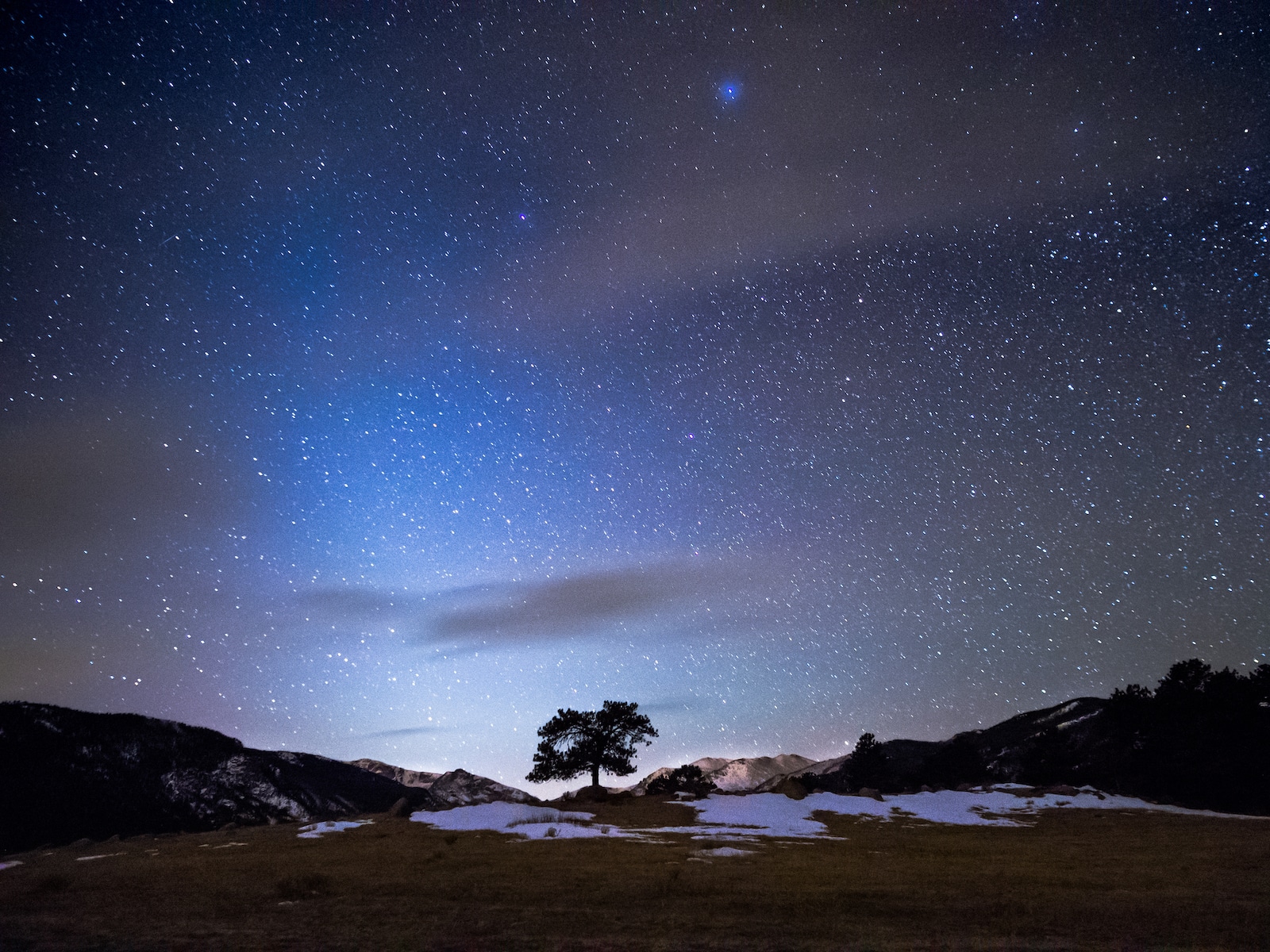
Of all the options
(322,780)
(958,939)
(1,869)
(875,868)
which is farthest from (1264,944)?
(322,780)

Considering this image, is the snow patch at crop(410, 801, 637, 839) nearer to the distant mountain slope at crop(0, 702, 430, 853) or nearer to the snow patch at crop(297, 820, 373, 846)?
the snow patch at crop(297, 820, 373, 846)

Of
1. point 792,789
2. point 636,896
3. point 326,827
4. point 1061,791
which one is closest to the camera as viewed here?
point 636,896

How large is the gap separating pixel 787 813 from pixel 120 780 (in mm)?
128592

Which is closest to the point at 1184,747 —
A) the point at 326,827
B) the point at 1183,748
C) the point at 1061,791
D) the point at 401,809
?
the point at 1183,748

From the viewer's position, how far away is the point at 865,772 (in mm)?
85375

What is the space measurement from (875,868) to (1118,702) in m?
60.6

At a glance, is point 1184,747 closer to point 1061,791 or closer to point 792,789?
point 1061,791

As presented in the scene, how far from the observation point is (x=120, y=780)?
116 metres

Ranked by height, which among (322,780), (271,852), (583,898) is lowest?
(322,780)

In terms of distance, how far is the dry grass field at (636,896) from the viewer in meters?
9.11

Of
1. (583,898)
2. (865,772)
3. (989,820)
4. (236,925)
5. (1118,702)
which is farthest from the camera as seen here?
(865,772)

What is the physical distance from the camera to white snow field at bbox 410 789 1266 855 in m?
26.1

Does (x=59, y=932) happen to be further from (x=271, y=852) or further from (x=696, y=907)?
(x=271, y=852)

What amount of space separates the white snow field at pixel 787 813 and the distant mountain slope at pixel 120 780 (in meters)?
58.1
